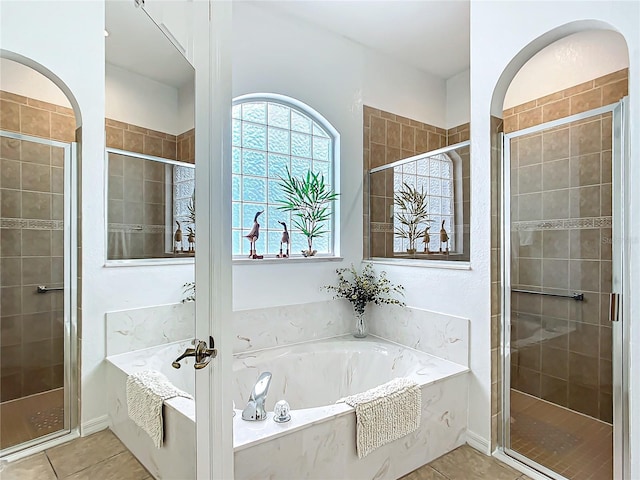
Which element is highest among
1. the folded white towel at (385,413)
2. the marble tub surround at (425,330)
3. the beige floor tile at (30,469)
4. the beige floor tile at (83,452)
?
the beige floor tile at (30,469)

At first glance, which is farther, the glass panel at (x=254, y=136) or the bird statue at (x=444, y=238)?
the glass panel at (x=254, y=136)

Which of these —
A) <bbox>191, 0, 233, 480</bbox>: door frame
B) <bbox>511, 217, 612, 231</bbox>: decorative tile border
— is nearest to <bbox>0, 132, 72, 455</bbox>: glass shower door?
<bbox>191, 0, 233, 480</bbox>: door frame

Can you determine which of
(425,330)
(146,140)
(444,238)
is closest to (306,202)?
(444,238)

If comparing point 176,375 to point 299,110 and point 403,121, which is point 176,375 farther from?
point 403,121

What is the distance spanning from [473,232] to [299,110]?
1675mm

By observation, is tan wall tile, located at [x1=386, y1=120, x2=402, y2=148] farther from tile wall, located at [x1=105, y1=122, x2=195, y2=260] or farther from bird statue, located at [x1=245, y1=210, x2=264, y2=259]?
tile wall, located at [x1=105, y1=122, x2=195, y2=260]

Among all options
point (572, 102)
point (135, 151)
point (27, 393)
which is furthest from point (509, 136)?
point (27, 393)

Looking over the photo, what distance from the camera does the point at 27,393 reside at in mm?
553

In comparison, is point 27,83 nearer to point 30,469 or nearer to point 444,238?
point 30,469

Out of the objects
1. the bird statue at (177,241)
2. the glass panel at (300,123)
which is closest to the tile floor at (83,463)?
the bird statue at (177,241)

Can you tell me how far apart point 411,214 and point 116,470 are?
8.04 ft

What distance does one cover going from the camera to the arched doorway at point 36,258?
0.50m

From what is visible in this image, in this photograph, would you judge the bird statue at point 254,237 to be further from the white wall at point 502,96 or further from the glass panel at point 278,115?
the white wall at point 502,96

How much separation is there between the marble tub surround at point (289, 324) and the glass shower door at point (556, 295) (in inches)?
49.7
